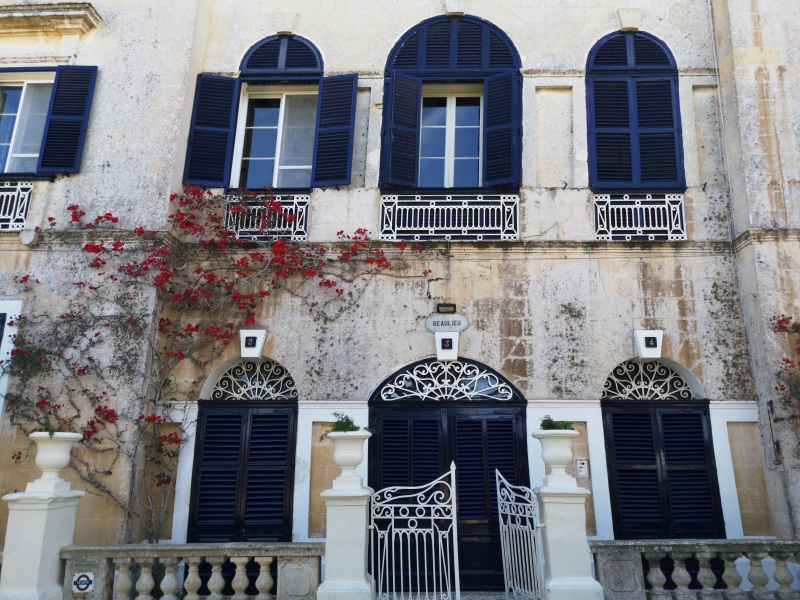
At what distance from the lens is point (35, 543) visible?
6305 millimetres

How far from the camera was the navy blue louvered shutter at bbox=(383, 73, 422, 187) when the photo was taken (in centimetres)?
887

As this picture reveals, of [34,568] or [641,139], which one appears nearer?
[34,568]

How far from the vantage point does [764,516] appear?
766cm

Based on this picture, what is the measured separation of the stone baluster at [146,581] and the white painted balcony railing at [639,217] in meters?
6.30

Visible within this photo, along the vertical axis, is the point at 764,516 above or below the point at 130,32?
below

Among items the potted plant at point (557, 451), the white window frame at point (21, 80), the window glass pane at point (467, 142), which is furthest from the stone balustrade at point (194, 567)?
the white window frame at point (21, 80)

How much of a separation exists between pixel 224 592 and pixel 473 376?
3877 mm

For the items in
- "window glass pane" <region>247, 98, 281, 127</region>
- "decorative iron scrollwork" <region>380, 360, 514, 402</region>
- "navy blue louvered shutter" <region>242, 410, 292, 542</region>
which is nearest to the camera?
"navy blue louvered shutter" <region>242, 410, 292, 542</region>

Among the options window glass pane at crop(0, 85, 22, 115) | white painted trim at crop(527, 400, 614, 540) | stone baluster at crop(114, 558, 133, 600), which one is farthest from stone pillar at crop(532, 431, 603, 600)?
window glass pane at crop(0, 85, 22, 115)

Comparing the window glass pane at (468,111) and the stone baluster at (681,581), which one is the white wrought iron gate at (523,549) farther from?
the window glass pane at (468,111)

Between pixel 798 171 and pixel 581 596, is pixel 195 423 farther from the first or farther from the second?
pixel 798 171

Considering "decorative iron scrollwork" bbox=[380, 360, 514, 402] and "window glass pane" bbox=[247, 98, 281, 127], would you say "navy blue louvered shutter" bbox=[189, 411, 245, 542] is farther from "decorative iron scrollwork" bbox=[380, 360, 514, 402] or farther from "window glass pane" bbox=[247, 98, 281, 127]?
"window glass pane" bbox=[247, 98, 281, 127]

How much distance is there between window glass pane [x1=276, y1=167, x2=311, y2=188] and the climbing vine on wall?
2.21 feet

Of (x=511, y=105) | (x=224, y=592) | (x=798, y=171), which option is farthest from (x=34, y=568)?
(x=798, y=171)
